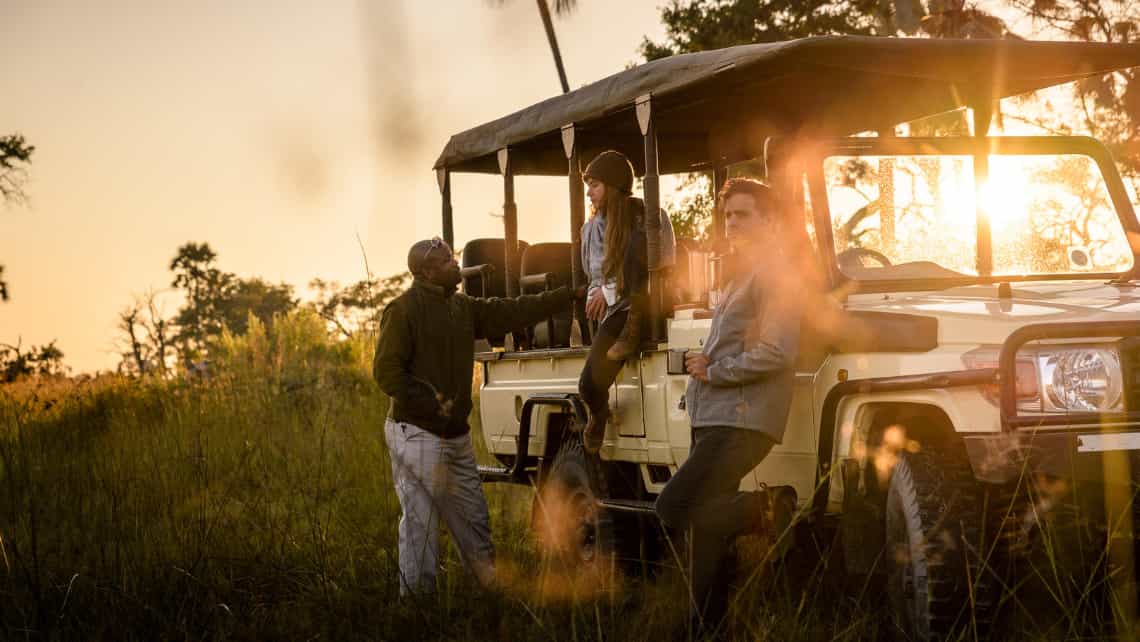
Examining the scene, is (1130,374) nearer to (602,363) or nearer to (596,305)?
(602,363)

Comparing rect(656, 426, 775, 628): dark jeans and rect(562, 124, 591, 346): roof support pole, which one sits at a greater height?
rect(562, 124, 591, 346): roof support pole

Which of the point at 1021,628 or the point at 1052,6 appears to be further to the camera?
the point at 1052,6

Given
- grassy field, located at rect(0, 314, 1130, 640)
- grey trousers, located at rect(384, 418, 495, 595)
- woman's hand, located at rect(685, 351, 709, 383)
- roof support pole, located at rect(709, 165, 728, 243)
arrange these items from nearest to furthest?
1. woman's hand, located at rect(685, 351, 709, 383)
2. grassy field, located at rect(0, 314, 1130, 640)
3. grey trousers, located at rect(384, 418, 495, 595)
4. roof support pole, located at rect(709, 165, 728, 243)

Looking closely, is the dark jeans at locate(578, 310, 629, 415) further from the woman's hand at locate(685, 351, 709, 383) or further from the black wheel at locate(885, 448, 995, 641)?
the black wheel at locate(885, 448, 995, 641)

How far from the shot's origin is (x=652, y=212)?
7305 mm

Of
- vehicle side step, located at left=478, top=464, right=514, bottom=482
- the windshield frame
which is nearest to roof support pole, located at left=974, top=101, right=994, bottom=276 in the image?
the windshield frame

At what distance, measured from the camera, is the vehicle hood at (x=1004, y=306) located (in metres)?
5.27

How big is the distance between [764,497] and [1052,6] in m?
22.0

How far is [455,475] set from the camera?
786 centimetres

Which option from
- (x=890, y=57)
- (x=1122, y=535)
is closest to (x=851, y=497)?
(x=1122, y=535)

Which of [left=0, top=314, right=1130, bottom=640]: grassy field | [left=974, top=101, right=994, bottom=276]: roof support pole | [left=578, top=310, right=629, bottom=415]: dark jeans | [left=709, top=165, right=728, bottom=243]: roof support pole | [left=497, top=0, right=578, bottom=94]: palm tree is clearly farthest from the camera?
[left=497, top=0, right=578, bottom=94]: palm tree

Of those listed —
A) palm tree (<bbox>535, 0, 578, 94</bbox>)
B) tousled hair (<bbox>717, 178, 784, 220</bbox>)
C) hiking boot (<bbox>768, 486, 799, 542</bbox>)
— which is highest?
palm tree (<bbox>535, 0, 578, 94</bbox>)

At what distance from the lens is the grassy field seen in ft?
20.4

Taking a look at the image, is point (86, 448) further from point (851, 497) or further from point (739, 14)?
point (739, 14)
